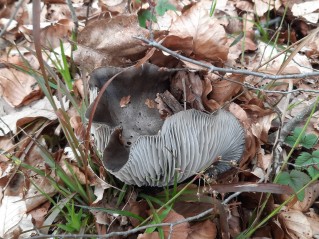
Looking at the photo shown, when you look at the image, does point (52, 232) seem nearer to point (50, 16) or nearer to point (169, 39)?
point (169, 39)

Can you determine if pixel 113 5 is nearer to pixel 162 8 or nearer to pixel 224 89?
pixel 162 8

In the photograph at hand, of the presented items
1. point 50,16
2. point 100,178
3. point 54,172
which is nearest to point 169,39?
point 100,178

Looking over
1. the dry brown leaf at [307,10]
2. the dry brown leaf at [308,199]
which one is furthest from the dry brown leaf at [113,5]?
the dry brown leaf at [308,199]

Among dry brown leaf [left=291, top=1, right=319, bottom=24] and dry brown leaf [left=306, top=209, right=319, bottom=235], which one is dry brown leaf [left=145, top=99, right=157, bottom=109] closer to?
dry brown leaf [left=306, top=209, right=319, bottom=235]

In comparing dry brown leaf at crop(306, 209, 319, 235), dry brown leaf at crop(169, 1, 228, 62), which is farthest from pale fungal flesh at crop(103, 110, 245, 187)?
dry brown leaf at crop(169, 1, 228, 62)

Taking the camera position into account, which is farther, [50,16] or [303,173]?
[50,16]

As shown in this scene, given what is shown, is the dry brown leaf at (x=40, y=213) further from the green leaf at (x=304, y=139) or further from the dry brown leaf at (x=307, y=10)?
the dry brown leaf at (x=307, y=10)
